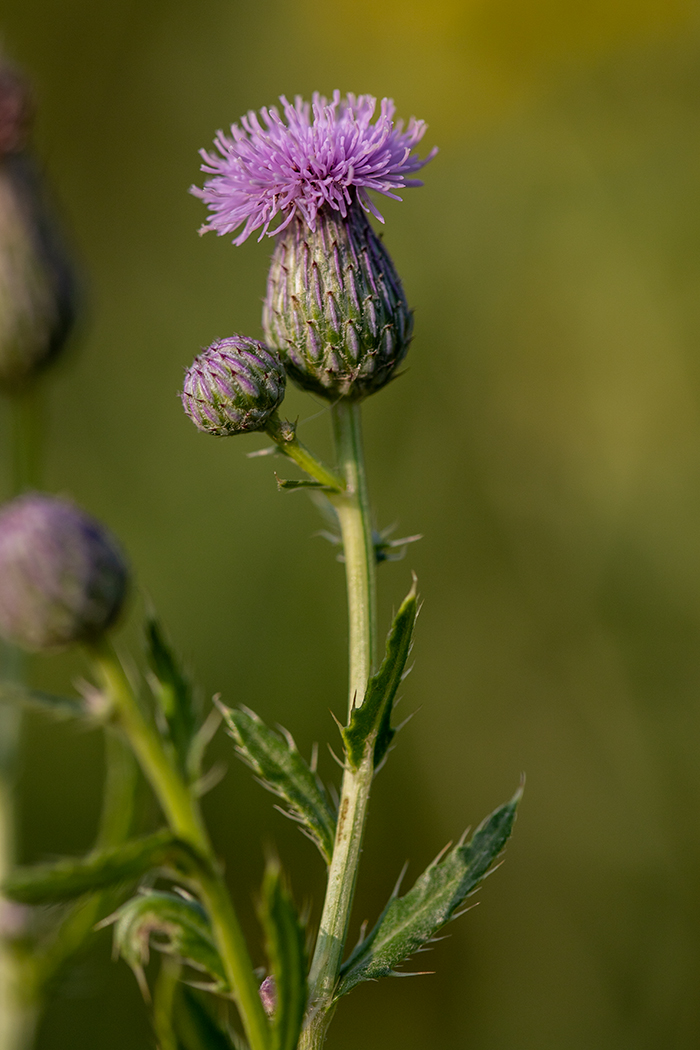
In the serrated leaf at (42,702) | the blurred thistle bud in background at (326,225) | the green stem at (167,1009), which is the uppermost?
the blurred thistle bud in background at (326,225)

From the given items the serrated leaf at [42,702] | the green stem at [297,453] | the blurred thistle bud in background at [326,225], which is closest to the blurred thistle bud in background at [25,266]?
the blurred thistle bud in background at [326,225]

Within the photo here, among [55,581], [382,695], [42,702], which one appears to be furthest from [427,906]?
[55,581]

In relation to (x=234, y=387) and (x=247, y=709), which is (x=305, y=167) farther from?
(x=247, y=709)

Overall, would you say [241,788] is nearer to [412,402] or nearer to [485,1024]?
[485,1024]

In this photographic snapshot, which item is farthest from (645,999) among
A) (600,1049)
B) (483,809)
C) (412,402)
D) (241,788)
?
(412,402)

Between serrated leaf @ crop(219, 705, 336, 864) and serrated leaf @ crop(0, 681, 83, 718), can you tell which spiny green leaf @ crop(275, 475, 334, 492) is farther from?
serrated leaf @ crop(0, 681, 83, 718)

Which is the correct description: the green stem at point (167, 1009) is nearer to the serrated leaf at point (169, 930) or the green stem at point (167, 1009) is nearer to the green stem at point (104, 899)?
the serrated leaf at point (169, 930)

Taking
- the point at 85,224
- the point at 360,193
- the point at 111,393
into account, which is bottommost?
the point at 360,193
